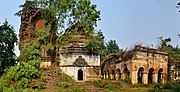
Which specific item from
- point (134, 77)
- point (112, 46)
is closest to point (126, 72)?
point (134, 77)

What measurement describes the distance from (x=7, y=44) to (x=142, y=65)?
507 inches

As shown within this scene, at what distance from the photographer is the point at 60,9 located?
28.4 m

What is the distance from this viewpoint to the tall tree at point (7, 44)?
100 ft

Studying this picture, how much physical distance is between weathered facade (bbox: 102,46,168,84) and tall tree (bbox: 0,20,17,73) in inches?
396

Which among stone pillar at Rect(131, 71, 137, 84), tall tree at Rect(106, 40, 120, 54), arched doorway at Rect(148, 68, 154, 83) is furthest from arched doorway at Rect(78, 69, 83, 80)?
tall tree at Rect(106, 40, 120, 54)

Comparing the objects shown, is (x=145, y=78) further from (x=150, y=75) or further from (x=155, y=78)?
(x=150, y=75)

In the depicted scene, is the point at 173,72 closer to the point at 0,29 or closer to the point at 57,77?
the point at 57,77

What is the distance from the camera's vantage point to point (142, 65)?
28.7 metres

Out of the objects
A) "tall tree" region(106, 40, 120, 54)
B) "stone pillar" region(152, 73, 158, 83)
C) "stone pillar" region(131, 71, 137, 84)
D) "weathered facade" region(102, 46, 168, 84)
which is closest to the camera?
"stone pillar" region(131, 71, 137, 84)

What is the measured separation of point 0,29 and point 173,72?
18118 mm

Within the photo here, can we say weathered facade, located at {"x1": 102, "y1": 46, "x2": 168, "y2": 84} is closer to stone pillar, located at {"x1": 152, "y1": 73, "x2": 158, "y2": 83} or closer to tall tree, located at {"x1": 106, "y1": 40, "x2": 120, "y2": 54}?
stone pillar, located at {"x1": 152, "y1": 73, "x2": 158, "y2": 83}

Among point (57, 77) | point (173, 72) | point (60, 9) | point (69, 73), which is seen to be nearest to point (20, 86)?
point (57, 77)

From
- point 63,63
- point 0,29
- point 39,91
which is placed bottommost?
point 39,91

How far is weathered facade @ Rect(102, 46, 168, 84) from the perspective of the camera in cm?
2823
